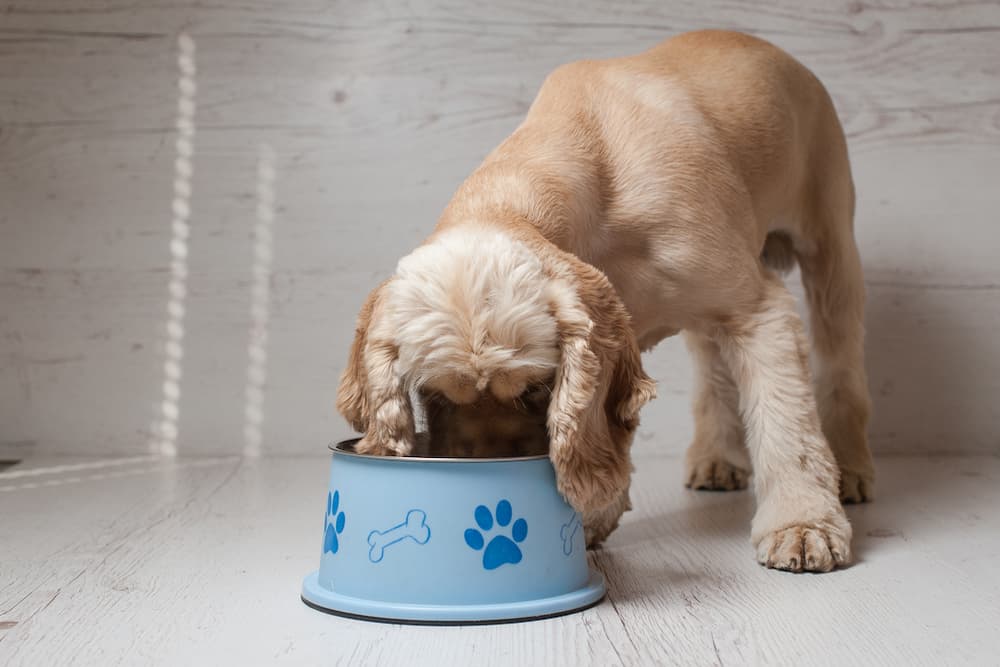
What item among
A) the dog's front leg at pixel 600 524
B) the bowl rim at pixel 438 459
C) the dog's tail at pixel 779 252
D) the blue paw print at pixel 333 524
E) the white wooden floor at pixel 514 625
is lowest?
the white wooden floor at pixel 514 625

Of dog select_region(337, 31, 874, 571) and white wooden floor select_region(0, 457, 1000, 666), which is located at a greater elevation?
dog select_region(337, 31, 874, 571)

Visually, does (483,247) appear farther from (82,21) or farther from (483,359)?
(82,21)

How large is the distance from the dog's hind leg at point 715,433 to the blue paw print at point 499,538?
1.55 m

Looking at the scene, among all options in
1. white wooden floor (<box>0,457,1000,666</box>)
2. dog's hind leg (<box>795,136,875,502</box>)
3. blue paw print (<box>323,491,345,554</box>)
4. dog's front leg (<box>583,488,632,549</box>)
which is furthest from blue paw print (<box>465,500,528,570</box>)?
dog's hind leg (<box>795,136,875,502</box>)

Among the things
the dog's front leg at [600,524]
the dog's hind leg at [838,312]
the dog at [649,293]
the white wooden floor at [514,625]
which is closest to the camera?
the white wooden floor at [514,625]

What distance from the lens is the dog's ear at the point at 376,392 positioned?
173 cm

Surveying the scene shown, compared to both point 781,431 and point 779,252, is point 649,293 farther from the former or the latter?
point 779,252

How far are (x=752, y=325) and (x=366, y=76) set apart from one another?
193 cm

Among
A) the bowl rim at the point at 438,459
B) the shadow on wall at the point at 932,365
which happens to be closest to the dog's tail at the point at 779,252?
the shadow on wall at the point at 932,365

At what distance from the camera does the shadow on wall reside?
3.79m

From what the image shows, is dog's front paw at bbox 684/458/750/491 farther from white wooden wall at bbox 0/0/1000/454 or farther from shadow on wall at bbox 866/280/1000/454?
shadow on wall at bbox 866/280/1000/454

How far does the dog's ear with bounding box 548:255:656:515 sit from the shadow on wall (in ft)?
7.22

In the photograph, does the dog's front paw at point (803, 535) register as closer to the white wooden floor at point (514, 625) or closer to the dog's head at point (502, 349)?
the white wooden floor at point (514, 625)

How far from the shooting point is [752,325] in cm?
234
